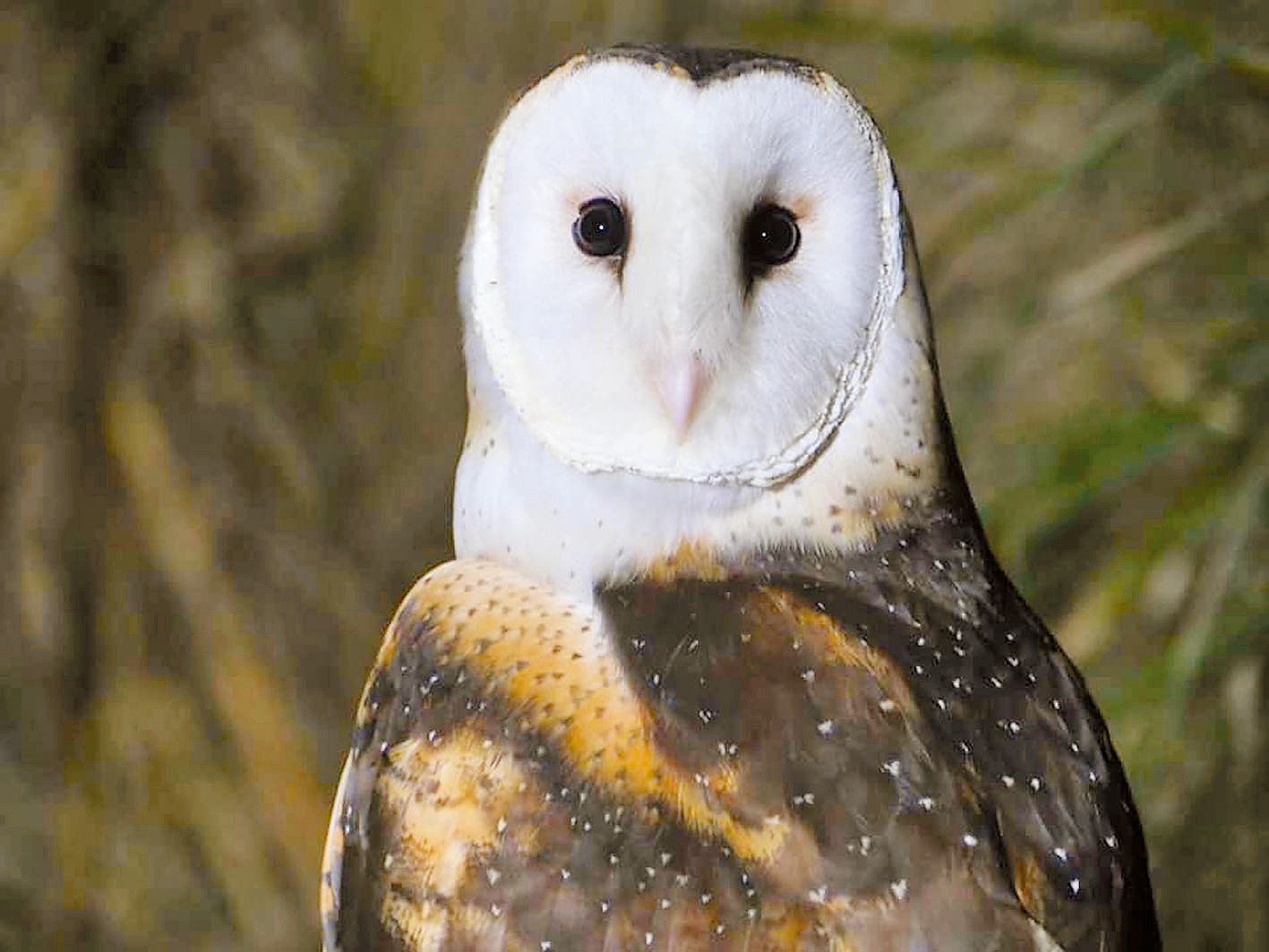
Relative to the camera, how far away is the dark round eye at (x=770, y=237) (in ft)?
2.66

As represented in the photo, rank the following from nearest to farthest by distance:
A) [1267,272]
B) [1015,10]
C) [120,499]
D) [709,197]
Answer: [709,197] < [1267,272] < [1015,10] < [120,499]

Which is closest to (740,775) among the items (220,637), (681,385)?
(681,385)

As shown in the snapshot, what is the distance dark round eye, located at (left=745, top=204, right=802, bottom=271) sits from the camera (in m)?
0.81

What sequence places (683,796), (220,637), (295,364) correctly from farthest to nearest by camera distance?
(295,364)
(220,637)
(683,796)

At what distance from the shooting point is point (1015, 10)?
2088 millimetres

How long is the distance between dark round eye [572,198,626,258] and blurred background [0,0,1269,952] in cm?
100

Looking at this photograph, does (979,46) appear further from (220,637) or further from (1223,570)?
(220,637)

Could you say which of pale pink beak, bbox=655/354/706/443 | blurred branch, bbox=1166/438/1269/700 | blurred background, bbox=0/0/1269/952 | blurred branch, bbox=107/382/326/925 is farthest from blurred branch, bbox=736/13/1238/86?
blurred branch, bbox=107/382/326/925

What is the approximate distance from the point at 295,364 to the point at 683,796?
1.84 m

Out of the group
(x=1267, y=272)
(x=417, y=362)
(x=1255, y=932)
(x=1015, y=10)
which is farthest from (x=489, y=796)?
(x=417, y=362)

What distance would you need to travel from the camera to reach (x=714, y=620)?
810 millimetres

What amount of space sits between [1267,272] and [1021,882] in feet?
3.33

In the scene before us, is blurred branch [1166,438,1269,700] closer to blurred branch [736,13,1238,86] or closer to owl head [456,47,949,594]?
blurred branch [736,13,1238,86]

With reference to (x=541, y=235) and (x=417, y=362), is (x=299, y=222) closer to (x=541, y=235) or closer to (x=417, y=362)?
(x=417, y=362)
